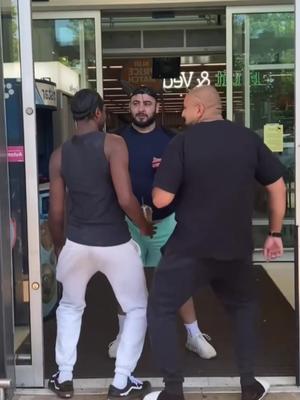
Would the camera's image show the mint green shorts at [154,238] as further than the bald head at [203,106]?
Yes

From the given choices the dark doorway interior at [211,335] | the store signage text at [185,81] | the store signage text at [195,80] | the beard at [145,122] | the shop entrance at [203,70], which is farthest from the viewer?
the store signage text at [185,81]

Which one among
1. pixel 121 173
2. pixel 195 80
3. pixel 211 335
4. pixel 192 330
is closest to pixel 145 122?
pixel 121 173

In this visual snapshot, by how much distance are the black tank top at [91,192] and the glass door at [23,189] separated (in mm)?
292

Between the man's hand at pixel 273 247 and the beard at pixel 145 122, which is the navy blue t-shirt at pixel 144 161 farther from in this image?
the man's hand at pixel 273 247

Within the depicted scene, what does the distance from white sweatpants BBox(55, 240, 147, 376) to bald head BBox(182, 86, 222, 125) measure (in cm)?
75

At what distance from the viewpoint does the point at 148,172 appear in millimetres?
3637

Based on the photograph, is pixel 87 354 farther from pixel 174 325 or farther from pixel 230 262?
pixel 230 262

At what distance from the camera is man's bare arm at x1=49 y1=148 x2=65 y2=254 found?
121 inches

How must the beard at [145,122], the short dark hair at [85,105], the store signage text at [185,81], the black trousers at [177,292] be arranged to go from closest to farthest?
the black trousers at [177,292] → the short dark hair at [85,105] → the beard at [145,122] → the store signage text at [185,81]

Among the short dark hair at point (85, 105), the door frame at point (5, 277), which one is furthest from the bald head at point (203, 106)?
the door frame at point (5, 277)

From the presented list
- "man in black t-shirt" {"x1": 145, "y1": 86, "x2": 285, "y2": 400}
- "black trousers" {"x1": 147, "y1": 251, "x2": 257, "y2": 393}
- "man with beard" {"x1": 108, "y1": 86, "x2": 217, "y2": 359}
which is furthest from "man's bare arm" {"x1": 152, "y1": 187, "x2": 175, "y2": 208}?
"man with beard" {"x1": 108, "y1": 86, "x2": 217, "y2": 359}

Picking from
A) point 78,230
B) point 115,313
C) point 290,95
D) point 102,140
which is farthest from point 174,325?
point 290,95

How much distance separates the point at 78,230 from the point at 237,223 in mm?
810

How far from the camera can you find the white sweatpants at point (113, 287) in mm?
3059
